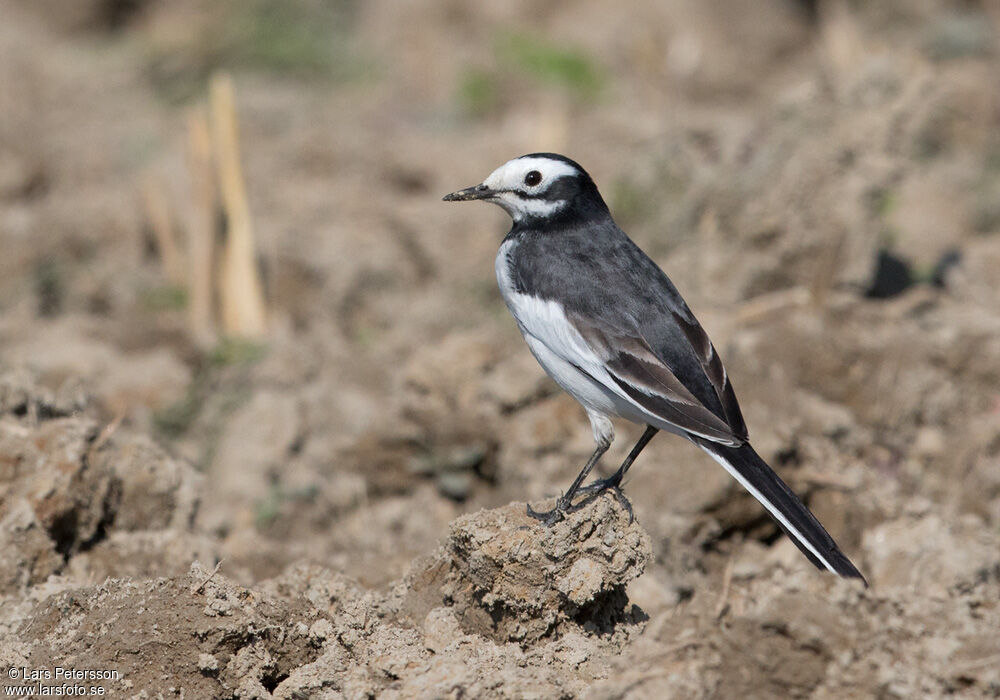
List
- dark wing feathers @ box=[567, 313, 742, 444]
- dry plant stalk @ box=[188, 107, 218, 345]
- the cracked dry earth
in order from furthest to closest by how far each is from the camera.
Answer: dry plant stalk @ box=[188, 107, 218, 345] < dark wing feathers @ box=[567, 313, 742, 444] < the cracked dry earth

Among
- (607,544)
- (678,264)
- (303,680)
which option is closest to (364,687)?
(303,680)

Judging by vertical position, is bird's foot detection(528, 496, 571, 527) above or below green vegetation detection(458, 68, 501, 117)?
below

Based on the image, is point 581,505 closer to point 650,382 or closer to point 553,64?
point 650,382

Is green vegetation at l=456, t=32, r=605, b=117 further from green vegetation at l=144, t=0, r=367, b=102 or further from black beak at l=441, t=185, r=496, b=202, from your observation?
black beak at l=441, t=185, r=496, b=202

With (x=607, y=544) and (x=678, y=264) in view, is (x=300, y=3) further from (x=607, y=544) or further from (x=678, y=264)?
(x=607, y=544)

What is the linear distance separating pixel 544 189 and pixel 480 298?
3.95m

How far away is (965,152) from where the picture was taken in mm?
11938

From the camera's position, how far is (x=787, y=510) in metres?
3.88

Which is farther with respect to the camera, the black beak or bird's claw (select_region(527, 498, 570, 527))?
the black beak

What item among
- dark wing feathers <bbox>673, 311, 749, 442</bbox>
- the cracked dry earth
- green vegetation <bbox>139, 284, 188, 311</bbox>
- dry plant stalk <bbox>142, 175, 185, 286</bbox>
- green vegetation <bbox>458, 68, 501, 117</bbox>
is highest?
green vegetation <bbox>458, 68, 501, 117</bbox>

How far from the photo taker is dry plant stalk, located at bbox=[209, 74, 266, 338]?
855 cm

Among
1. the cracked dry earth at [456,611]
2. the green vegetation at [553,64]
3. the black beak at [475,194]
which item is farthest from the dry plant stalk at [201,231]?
the green vegetation at [553,64]

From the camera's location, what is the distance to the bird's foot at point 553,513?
4.04 meters

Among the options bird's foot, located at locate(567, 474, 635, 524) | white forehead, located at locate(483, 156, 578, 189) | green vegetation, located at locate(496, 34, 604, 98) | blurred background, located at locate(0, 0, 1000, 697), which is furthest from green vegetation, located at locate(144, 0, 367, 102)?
bird's foot, located at locate(567, 474, 635, 524)
